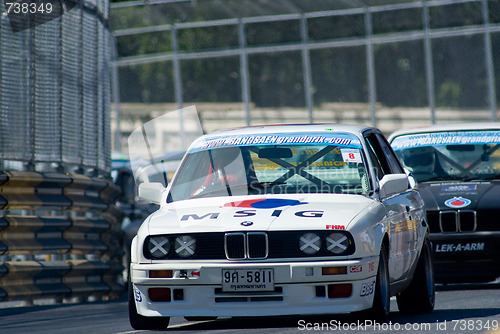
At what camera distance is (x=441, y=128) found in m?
12.9

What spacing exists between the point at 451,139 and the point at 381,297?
559 centimetres

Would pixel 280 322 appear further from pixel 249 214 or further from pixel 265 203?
pixel 249 214

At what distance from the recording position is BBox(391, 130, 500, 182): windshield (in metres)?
12.4

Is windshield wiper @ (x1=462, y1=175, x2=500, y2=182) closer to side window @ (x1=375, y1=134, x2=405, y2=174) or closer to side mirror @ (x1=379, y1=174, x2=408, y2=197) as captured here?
side window @ (x1=375, y1=134, x2=405, y2=174)

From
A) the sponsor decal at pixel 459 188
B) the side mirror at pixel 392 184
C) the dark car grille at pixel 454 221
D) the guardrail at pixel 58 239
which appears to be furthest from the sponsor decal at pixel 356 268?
the sponsor decal at pixel 459 188

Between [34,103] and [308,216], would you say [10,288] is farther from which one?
[308,216]

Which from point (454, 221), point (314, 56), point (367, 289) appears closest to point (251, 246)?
point (367, 289)

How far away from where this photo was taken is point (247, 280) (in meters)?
7.12

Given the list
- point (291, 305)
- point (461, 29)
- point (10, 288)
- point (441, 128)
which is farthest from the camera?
point (461, 29)

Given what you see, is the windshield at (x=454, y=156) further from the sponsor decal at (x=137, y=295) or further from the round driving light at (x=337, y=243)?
the sponsor decal at (x=137, y=295)

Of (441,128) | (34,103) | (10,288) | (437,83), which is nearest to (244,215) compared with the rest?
(10,288)

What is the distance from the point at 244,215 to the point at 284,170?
1.08 m

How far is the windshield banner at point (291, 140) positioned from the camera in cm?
855

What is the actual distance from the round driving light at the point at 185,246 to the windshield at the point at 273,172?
879 millimetres
